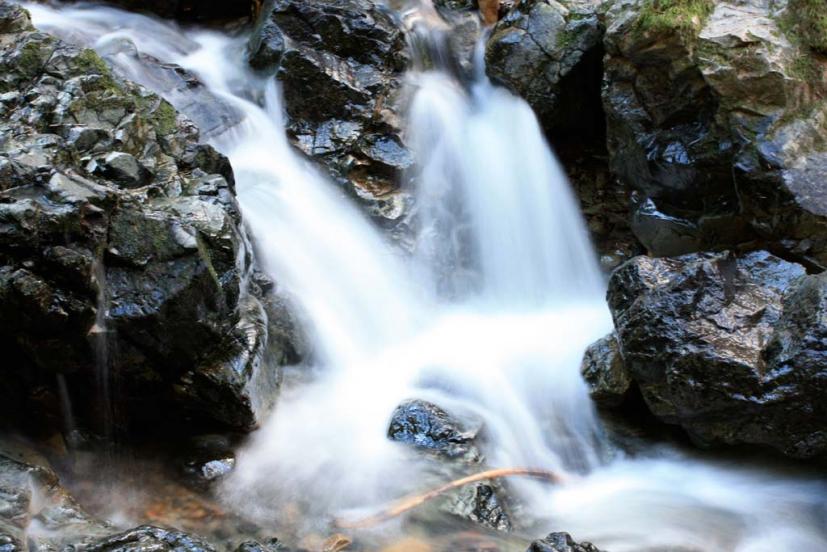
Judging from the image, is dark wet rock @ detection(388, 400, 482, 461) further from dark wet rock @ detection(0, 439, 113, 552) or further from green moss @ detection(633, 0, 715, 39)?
green moss @ detection(633, 0, 715, 39)

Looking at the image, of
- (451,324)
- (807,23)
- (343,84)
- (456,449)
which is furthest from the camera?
(343,84)

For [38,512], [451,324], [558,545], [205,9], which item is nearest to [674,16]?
[451,324]

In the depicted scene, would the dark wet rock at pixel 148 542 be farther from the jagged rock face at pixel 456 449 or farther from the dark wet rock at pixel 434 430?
the dark wet rock at pixel 434 430

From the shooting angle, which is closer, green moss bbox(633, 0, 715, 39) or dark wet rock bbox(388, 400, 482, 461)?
dark wet rock bbox(388, 400, 482, 461)

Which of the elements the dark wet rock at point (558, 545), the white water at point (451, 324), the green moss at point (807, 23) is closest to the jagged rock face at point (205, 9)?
the white water at point (451, 324)

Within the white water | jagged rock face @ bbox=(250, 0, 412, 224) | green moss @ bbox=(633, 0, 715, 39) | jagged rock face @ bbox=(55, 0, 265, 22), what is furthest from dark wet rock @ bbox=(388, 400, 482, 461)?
jagged rock face @ bbox=(55, 0, 265, 22)

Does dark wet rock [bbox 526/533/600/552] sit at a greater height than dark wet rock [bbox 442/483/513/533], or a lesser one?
greater

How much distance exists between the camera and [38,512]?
121 inches

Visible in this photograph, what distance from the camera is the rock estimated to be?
189 inches

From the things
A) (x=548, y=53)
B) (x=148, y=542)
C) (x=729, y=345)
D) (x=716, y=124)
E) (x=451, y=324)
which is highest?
(x=548, y=53)

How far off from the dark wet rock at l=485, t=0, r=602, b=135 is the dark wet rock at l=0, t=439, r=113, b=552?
18.0 ft

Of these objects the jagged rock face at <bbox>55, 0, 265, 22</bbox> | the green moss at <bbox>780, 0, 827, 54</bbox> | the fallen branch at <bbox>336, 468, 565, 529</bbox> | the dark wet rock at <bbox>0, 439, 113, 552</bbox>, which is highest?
the jagged rock face at <bbox>55, 0, 265, 22</bbox>

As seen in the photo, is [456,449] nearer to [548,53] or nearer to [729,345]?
[729,345]

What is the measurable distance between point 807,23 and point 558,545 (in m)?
4.47
